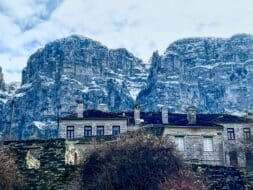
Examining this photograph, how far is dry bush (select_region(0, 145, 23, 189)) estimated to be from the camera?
22.3 meters

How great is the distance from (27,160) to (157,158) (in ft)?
20.9

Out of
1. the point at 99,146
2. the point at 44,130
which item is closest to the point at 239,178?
the point at 99,146

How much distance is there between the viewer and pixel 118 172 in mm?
24047

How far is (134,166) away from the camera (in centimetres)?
2461

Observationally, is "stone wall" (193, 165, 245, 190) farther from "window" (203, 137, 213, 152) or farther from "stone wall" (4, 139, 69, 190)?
"window" (203, 137, 213, 152)

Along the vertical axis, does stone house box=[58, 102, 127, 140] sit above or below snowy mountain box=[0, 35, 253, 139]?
below

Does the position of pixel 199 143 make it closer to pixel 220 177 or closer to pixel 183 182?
pixel 220 177

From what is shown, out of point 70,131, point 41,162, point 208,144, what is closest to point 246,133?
point 208,144

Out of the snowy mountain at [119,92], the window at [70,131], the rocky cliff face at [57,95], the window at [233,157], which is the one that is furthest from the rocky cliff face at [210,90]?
the window at [70,131]

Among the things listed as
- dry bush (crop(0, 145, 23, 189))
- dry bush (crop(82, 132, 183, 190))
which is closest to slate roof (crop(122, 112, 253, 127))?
dry bush (crop(82, 132, 183, 190))

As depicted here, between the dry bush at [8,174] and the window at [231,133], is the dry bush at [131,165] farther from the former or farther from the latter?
the window at [231,133]

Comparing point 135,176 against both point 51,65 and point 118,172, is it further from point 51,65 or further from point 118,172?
point 51,65

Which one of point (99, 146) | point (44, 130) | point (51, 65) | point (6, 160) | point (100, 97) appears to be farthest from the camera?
point (51, 65)

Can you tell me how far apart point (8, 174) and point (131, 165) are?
228 inches
